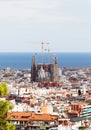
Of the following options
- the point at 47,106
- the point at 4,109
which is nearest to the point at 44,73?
the point at 47,106

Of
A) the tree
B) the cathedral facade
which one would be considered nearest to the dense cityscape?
the cathedral facade

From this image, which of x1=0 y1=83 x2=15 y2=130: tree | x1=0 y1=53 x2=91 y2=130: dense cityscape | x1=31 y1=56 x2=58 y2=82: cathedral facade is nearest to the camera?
x1=0 y1=83 x2=15 y2=130: tree

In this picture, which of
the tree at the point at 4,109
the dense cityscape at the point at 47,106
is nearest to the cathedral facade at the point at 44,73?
the dense cityscape at the point at 47,106

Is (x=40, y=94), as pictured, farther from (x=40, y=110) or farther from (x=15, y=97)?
(x=40, y=110)

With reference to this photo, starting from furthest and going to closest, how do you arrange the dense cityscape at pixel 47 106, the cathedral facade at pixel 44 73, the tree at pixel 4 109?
the cathedral facade at pixel 44 73 → the dense cityscape at pixel 47 106 → the tree at pixel 4 109

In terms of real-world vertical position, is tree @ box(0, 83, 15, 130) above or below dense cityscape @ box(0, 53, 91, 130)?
below

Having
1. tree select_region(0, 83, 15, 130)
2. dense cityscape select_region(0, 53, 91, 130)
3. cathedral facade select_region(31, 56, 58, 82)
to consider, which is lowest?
tree select_region(0, 83, 15, 130)

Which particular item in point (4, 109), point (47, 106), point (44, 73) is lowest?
point (4, 109)

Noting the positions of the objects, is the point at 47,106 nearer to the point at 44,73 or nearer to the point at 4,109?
the point at 4,109

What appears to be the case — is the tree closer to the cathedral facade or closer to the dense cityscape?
the dense cityscape

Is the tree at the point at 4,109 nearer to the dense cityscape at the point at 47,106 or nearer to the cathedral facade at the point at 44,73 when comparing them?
the dense cityscape at the point at 47,106

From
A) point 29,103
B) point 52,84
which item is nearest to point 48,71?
point 52,84

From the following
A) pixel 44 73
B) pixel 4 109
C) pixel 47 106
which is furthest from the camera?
pixel 44 73

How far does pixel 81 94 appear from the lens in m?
66.2
